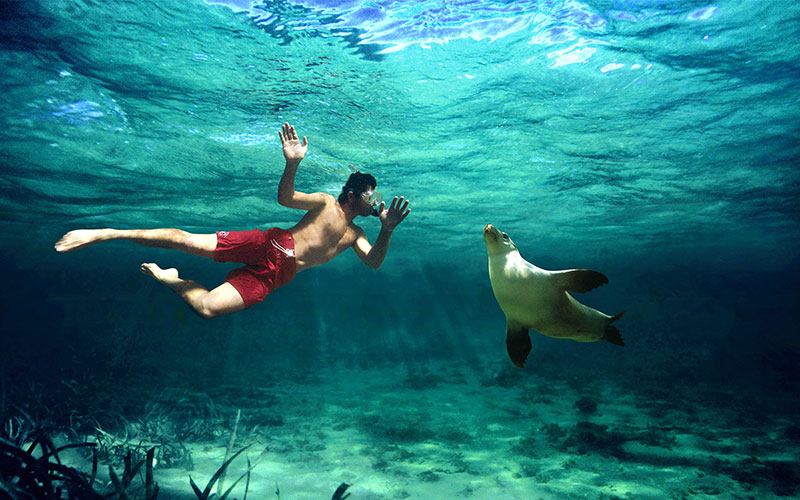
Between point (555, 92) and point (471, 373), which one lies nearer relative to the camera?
point (555, 92)

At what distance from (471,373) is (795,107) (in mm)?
17490

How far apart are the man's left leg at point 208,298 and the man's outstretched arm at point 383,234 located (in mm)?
1668

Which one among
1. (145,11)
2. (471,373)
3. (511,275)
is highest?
(145,11)

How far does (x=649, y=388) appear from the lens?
17.7 m

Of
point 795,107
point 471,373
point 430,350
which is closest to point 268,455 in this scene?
point 471,373

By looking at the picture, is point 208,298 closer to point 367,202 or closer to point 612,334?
point 367,202

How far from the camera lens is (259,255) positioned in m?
5.00

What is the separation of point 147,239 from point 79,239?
2.13 feet

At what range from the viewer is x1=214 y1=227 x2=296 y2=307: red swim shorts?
16.0 ft

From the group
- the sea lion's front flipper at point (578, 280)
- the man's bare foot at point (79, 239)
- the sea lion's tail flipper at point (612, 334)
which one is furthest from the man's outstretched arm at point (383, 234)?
the man's bare foot at point (79, 239)

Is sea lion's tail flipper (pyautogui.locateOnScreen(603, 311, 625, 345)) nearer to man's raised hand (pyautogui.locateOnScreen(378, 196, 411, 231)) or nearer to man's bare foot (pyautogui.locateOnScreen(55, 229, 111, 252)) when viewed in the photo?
man's raised hand (pyautogui.locateOnScreen(378, 196, 411, 231))

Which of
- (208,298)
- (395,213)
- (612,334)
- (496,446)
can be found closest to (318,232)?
(395,213)

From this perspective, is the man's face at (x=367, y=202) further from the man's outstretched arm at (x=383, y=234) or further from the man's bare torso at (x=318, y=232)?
the man's bare torso at (x=318, y=232)

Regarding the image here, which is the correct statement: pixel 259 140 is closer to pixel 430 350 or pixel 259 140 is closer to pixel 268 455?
pixel 268 455
